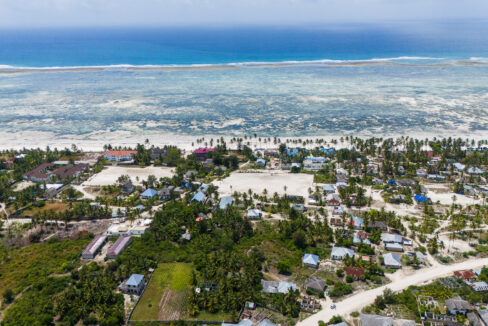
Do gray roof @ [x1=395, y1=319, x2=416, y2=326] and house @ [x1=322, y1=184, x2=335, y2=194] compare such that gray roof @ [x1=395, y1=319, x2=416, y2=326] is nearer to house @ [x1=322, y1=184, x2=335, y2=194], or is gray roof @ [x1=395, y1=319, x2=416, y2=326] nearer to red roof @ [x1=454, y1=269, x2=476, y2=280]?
red roof @ [x1=454, y1=269, x2=476, y2=280]

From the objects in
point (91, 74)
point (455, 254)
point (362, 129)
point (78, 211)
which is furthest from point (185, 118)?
point (91, 74)

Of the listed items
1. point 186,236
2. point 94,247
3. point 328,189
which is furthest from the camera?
point 328,189

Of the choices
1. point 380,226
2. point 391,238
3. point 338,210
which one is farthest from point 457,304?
point 338,210

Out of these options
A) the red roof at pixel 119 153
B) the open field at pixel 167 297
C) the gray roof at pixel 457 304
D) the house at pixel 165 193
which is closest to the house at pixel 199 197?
the house at pixel 165 193

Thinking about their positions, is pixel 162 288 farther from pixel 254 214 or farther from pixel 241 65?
pixel 241 65

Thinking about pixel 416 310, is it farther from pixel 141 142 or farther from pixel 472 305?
pixel 141 142
